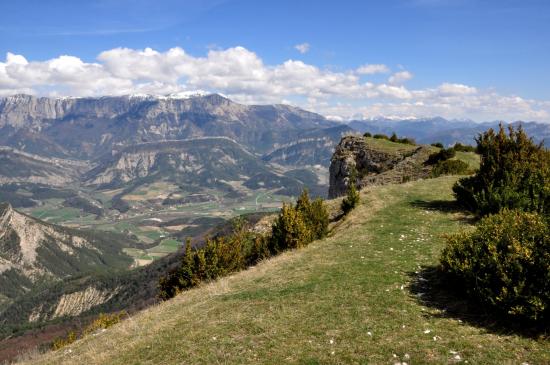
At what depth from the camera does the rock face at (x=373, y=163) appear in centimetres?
4853

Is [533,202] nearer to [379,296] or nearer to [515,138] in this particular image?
[515,138]

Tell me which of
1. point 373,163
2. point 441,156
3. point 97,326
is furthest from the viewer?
point 373,163

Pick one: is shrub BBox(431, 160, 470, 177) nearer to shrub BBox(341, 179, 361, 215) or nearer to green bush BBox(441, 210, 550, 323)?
shrub BBox(341, 179, 361, 215)

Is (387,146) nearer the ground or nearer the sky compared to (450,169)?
nearer the sky

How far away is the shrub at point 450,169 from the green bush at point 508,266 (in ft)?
91.2

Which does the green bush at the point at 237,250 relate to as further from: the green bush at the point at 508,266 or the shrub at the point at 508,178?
the green bush at the point at 508,266

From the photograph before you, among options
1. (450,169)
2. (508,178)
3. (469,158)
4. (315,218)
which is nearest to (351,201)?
(315,218)

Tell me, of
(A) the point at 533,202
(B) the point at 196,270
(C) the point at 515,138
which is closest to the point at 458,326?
(A) the point at 533,202

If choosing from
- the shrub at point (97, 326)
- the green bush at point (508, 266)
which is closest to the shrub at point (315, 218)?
the green bush at point (508, 266)

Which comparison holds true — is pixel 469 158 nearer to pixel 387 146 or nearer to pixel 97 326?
pixel 387 146

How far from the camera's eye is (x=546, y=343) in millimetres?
10070

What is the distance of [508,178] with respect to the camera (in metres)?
22.0

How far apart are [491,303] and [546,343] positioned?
1.91 metres

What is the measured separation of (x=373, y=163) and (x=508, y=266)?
46.0 metres
